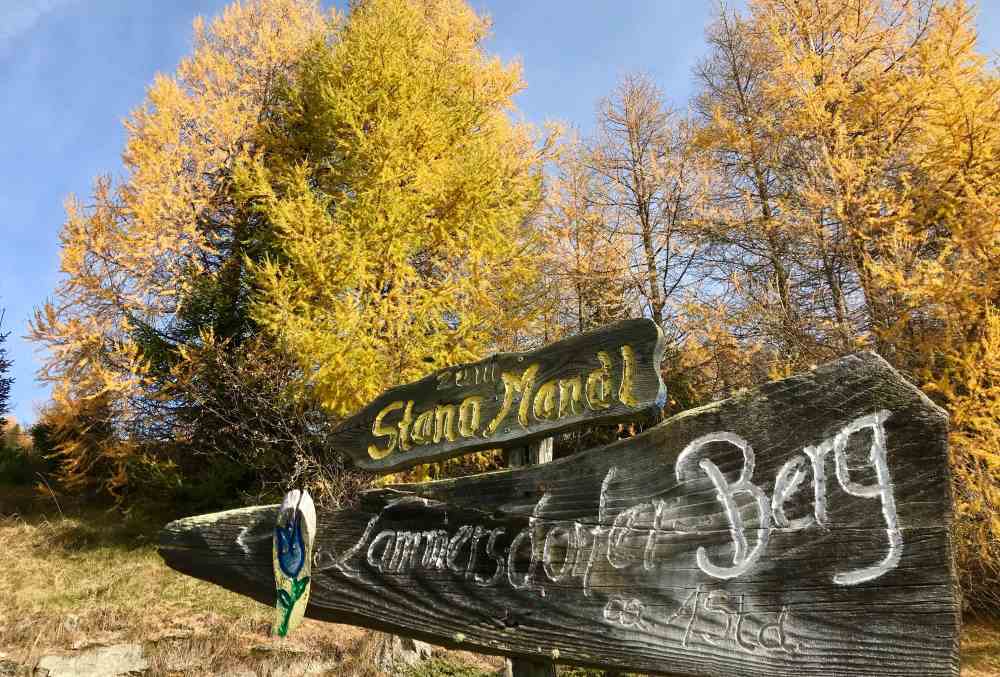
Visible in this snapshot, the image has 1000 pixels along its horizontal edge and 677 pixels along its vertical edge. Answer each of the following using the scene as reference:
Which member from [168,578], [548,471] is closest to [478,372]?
[548,471]

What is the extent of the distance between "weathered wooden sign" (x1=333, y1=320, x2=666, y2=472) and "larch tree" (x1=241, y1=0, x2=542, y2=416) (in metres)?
4.02

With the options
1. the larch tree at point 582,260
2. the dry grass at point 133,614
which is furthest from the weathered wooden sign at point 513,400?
the larch tree at point 582,260

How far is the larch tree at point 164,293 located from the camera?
316 inches

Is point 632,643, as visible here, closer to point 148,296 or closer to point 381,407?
point 381,407

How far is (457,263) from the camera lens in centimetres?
896

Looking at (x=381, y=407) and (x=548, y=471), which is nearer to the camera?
(x=548, y=471)

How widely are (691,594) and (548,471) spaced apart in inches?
20.4

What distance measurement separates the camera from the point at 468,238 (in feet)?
26.6

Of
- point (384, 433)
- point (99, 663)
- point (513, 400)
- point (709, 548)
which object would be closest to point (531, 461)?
point (513, 400)

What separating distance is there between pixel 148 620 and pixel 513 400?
17.5 feet

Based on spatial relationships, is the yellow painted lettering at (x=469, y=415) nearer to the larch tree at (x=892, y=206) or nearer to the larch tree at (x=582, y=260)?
the larch tree at (x=892, y=206)

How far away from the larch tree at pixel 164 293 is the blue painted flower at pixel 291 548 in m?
5.67

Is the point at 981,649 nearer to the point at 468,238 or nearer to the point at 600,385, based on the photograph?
the point at 600,385

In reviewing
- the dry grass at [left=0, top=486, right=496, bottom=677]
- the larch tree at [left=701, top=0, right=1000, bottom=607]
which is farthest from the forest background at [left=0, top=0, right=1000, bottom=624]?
the dry grass at [left=0, top=486, right=496, bottom=677]
